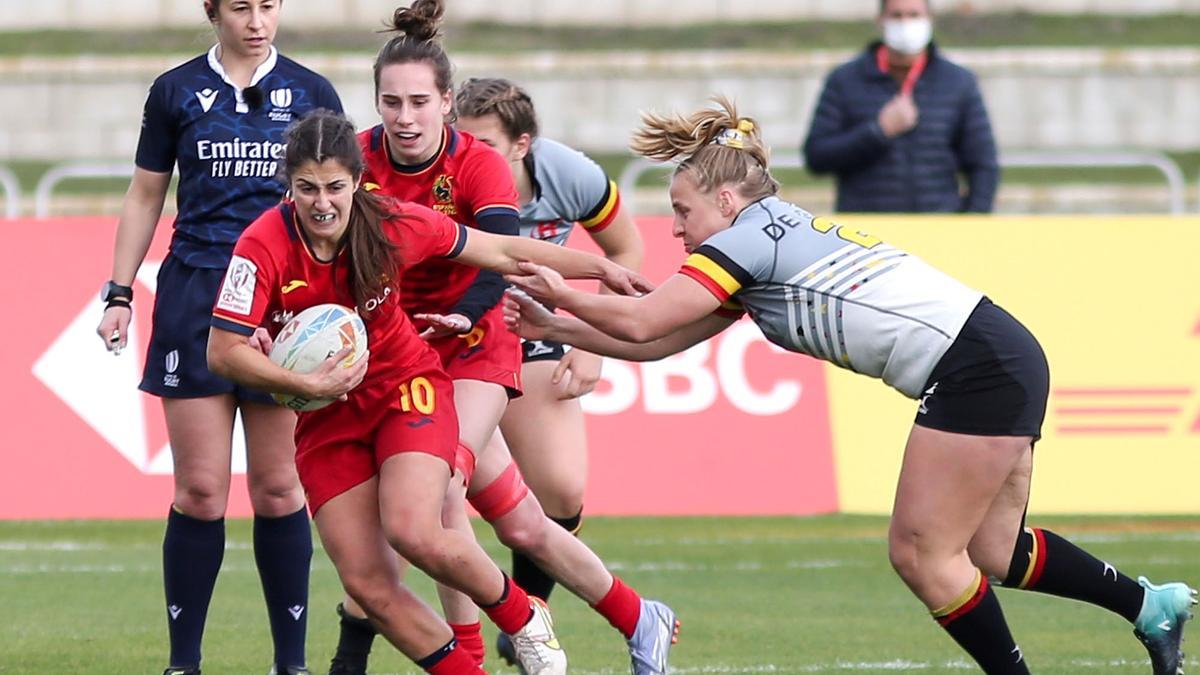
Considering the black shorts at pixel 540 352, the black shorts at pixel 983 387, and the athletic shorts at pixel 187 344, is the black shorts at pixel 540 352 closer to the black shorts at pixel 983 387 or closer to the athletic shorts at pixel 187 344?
the athletic shorts at pixel 187 344

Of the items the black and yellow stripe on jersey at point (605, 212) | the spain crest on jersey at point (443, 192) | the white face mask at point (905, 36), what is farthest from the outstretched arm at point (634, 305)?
the white face mask at point (905, 36)

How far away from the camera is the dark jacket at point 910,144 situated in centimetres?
1048

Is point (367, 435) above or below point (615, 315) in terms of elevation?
below

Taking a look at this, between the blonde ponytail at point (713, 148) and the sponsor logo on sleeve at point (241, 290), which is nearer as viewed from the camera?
the sponsor logo on sleeve at point (241, 290)

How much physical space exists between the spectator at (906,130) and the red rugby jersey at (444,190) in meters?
4.68

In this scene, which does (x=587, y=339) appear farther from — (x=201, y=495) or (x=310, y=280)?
(x=201, y=495)

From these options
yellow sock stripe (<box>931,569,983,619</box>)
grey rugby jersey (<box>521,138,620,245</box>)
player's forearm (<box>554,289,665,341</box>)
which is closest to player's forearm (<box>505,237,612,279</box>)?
player's forearm (<box>554,289,665,341</box>)

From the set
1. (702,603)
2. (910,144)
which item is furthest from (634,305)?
(910,144)

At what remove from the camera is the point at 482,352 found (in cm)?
609

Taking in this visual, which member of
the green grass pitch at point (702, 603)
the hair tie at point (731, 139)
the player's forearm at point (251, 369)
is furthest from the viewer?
the green grass pitch at point (702, 603)

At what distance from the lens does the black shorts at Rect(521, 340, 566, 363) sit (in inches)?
279

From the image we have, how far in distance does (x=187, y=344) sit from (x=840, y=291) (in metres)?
1.98

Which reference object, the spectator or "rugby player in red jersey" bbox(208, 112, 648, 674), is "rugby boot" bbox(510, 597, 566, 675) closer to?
"rugby player in red jersey" bbox(208, 112, 648, 674)

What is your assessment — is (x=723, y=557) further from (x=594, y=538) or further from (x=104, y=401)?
(x=104, y=401)
